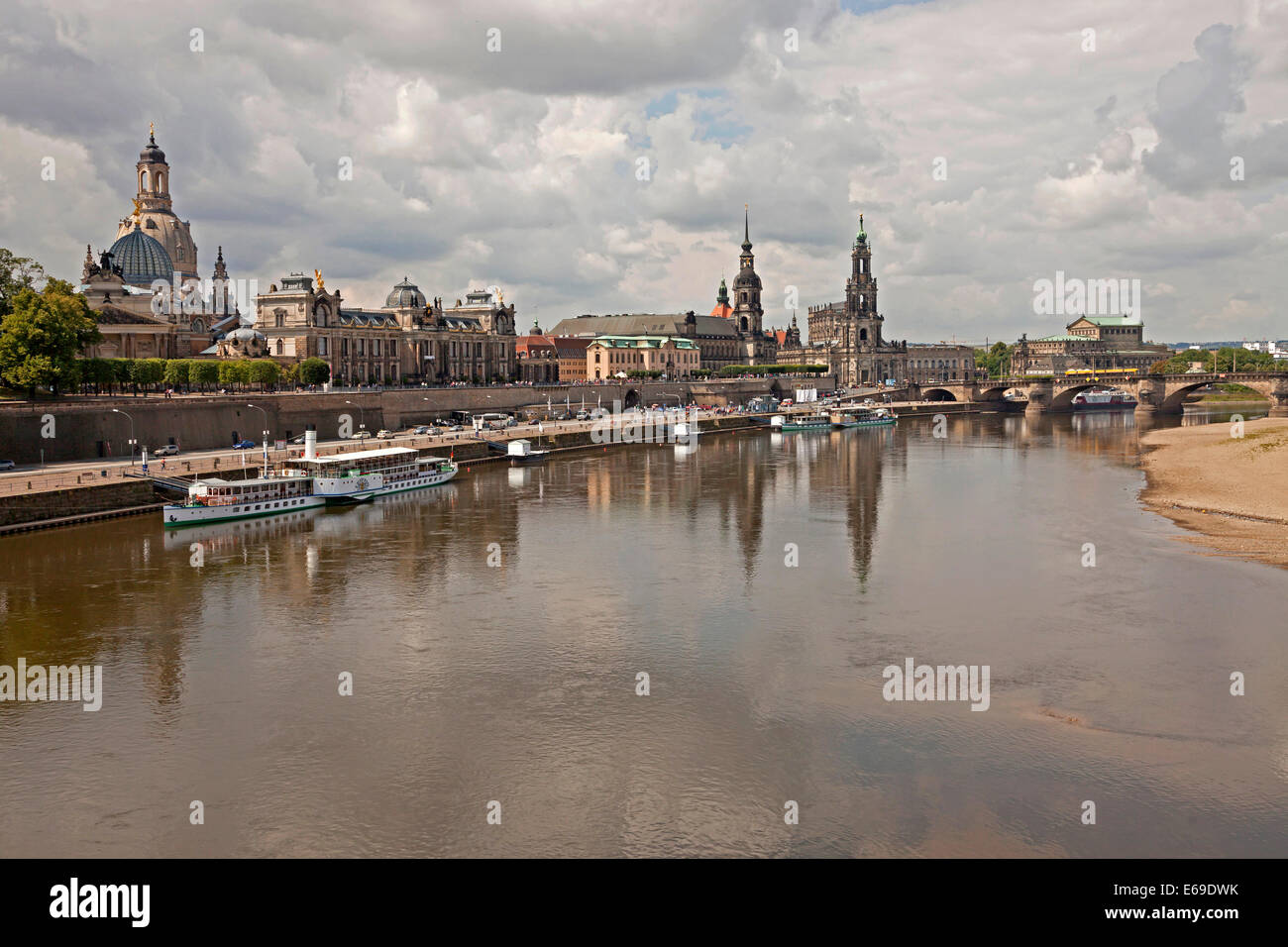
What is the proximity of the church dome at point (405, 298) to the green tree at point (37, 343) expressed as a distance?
69.2 m

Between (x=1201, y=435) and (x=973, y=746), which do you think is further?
(x=1201, y=435)

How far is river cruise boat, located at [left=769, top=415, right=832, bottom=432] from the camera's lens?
117081 mm

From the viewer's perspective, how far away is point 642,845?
16.9 metres

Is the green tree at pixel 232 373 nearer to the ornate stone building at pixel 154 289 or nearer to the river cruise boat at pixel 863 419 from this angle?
the ornate stone building at pixel 154 289

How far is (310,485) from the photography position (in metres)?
54.2

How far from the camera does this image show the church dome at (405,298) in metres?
130

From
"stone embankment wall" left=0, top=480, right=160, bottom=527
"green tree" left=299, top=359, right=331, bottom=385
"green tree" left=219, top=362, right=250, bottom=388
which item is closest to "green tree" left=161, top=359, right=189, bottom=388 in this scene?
"green tree" left=219, top=362, right=250, bottom=388

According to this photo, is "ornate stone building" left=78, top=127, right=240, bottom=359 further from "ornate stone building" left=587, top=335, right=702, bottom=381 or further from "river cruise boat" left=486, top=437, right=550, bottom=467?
"ornate stone building" left=587, top=335, right=702, bottom=381

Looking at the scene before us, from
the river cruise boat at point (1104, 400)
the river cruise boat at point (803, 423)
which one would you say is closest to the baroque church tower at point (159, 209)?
the river cruise boat at point (803, 423)

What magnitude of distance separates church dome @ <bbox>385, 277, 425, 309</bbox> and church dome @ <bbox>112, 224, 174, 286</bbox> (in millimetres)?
28999
